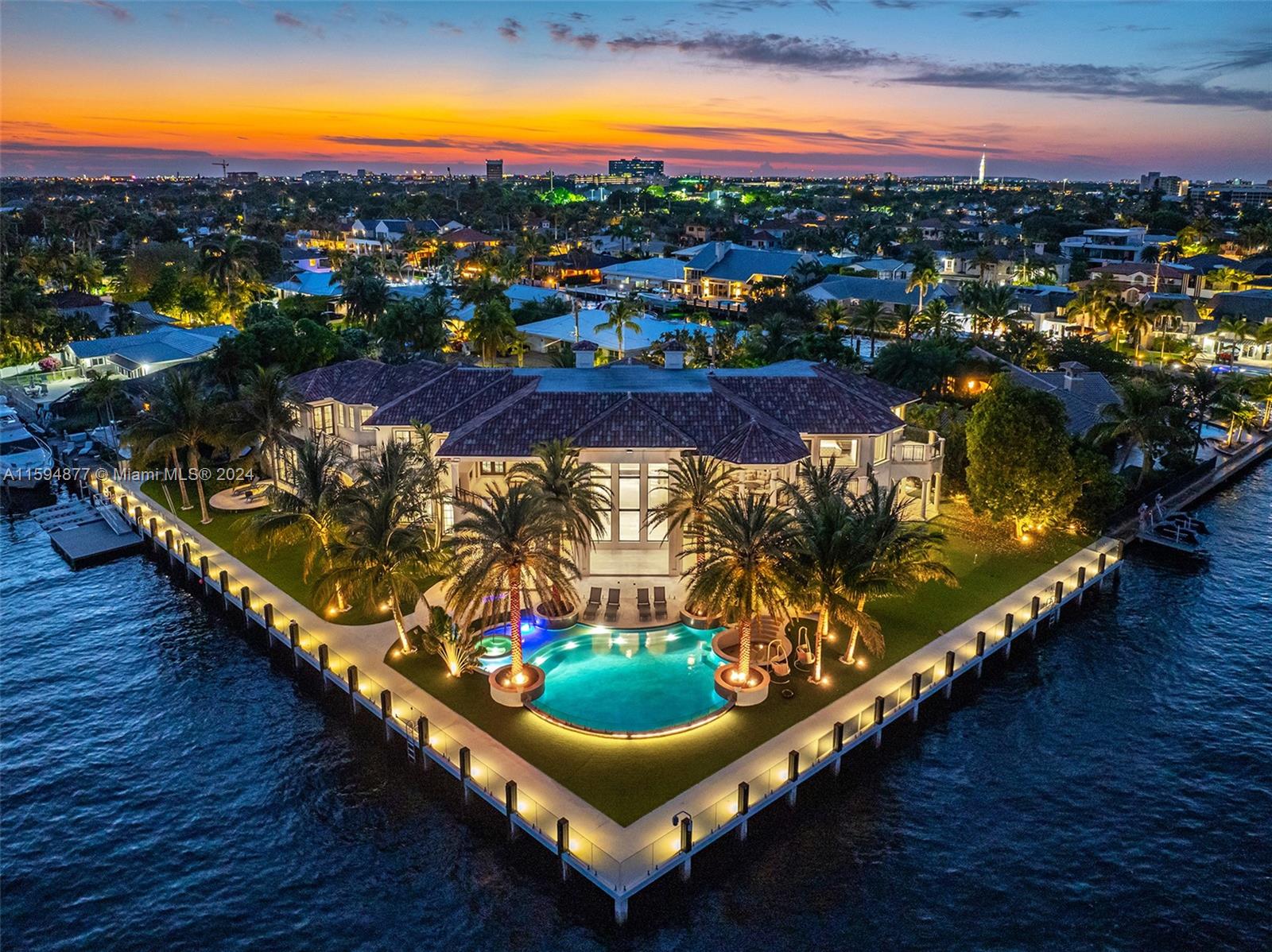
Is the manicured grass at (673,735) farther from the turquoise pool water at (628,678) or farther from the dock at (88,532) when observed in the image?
the dock at (88,532)

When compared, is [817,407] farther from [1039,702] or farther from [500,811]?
[500,811]

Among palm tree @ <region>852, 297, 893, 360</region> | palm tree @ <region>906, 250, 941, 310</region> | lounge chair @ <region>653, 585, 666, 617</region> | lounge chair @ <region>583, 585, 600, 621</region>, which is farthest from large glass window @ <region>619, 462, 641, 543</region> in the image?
palm tree @ <region>906, 250, 941, 310</region>

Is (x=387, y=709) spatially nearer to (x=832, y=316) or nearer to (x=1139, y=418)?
(x=1139, y=418)

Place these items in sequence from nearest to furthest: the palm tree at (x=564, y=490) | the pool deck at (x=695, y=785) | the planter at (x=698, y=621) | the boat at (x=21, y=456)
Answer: the pool deck at (x=695, y=785) < the palm tree at (x=564, y=490) < the planter at (x=698, y=621) < the boat at (x=21, y=456)

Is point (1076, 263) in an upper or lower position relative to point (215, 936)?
upper

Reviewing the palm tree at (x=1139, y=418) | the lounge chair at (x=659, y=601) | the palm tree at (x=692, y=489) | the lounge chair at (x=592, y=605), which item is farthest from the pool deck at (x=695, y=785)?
the palm tree at (x=1139, y=418)

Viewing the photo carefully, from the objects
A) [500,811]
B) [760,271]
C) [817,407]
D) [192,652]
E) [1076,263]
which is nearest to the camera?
[500,811]

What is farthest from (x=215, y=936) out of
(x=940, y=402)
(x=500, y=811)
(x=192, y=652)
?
(x=940, y=402)
